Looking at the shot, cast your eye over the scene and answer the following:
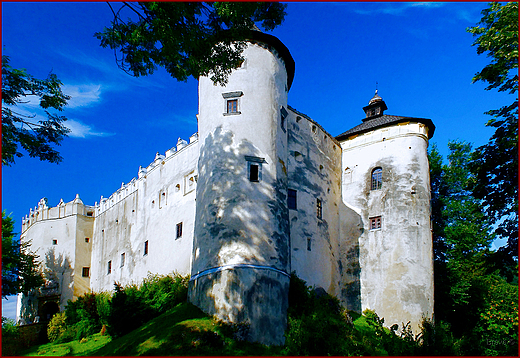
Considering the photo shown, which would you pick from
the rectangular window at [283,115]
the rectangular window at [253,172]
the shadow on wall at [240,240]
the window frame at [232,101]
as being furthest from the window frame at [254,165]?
the rectangular window at [283,115]

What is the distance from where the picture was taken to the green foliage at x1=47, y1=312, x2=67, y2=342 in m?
32.2

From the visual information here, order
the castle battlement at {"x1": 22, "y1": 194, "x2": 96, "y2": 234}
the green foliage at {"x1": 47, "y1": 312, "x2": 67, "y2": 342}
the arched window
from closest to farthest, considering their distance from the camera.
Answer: the green foliage at {"x1": 47, "y1": 312, "x2": 67, "y2": 342} → the arched window → the castle battlement at {"x1": 22, "y1": 194, "x2": 96, "y2": 234}

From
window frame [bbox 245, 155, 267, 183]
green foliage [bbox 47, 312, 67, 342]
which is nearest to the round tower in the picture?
window frame [bbox 245, 155, 267, 183]

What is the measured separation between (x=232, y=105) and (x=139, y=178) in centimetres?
1562

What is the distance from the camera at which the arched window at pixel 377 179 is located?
110 feet

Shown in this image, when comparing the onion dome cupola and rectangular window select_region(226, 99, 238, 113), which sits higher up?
the onion dome cupola

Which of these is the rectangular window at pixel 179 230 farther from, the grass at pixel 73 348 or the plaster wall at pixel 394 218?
the plaster wall at pixel 394 218

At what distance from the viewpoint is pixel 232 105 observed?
26.7 metres

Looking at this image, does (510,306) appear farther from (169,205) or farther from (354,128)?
(169,205)

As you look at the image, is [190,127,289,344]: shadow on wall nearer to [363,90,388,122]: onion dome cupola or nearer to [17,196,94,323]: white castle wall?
[363,90,388,122]: onion dome cupola

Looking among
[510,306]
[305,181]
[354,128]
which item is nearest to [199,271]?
[305,181]

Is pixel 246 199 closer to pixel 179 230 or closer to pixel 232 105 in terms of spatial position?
pixel 232 105

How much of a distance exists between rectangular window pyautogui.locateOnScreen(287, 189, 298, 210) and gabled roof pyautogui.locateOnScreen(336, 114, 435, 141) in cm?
863

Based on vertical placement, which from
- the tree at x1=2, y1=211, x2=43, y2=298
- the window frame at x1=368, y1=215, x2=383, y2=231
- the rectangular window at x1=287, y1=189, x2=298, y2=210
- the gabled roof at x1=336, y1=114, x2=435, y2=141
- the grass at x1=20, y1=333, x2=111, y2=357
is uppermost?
the gabled roof at x1=336, y1=114, x2=435, y2=141
